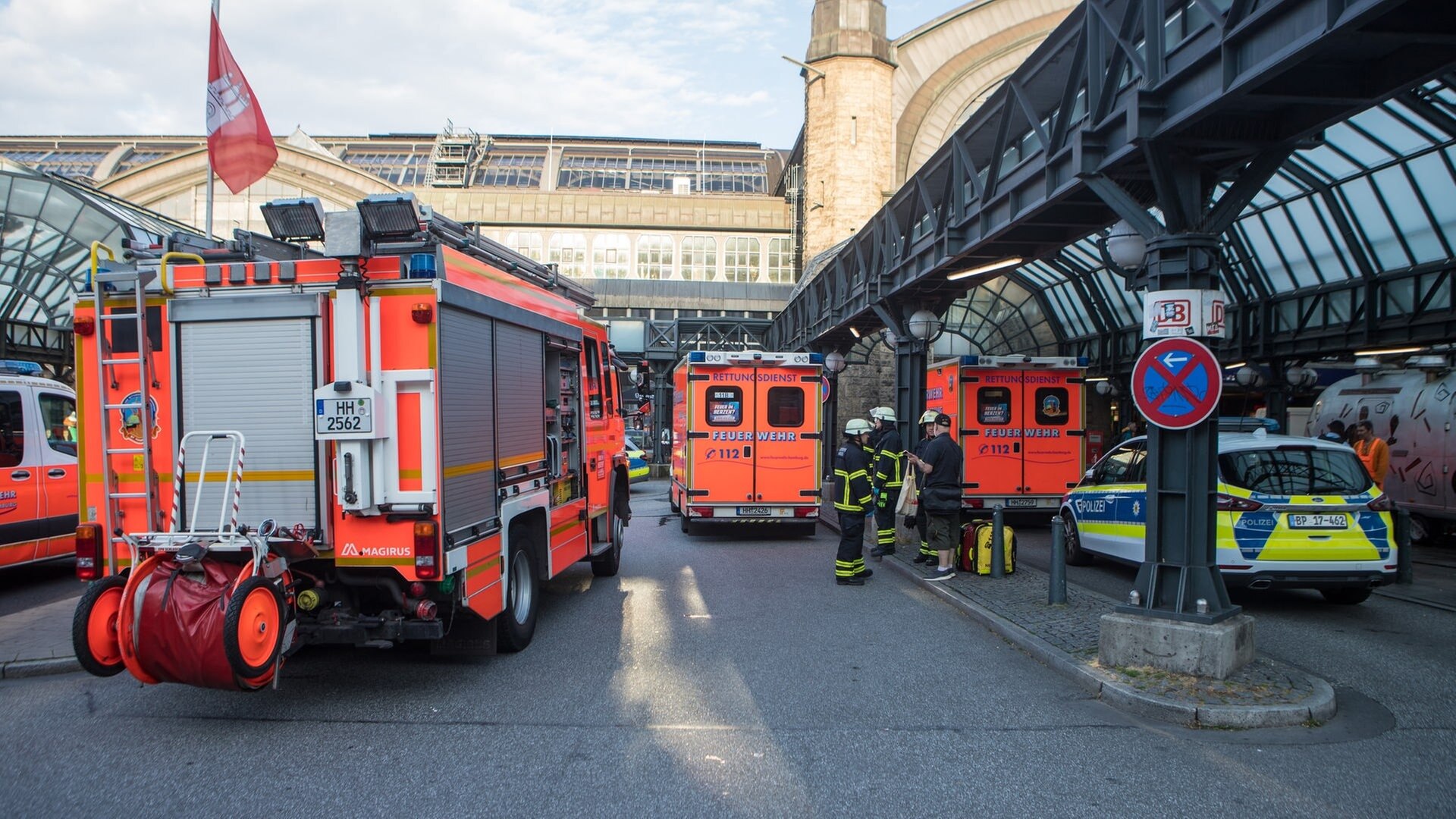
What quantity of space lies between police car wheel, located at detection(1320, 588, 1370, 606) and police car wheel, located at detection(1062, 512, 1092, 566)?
107 inches

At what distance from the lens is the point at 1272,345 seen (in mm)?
16906

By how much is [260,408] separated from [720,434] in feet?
29.2

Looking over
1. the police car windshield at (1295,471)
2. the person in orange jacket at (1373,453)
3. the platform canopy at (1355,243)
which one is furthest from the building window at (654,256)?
the police car windshield at (1295,471)

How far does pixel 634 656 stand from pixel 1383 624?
265 inches

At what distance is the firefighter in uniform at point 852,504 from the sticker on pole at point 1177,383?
13.4ft

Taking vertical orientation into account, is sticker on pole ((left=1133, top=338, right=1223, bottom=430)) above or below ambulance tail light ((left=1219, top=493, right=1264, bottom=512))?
above

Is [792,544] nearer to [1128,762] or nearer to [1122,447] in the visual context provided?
[1122,447]

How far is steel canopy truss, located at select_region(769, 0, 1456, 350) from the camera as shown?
495 cm

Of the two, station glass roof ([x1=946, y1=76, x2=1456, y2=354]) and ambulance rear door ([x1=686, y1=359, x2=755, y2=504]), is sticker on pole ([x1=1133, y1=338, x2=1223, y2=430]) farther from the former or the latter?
ambulance rear door ([x1=686, y1=359, x2=755, y2=504])

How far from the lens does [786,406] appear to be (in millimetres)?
14289

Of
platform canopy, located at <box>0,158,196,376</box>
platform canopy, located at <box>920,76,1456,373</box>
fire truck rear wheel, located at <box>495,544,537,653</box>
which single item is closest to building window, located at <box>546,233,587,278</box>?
platform canopy, located at <box>0,158,196,376</box>

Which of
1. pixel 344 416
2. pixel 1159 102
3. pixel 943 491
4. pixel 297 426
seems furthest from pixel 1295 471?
pixel 297 426

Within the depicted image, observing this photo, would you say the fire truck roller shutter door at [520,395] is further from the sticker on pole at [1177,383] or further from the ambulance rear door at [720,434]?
the ambulance rear door at [720,434]

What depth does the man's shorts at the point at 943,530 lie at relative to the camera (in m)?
10.3
